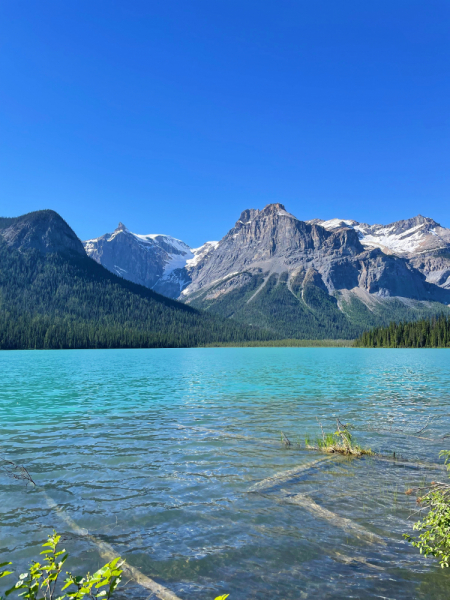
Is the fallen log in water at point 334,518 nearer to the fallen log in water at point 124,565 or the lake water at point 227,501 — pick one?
the lake water at point 227,501

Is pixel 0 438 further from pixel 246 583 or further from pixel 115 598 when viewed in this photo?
pixel 246 583

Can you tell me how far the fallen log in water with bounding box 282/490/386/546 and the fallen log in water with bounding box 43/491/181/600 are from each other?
17.9 ft

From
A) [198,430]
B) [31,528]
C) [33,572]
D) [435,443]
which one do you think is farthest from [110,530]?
[435,443]

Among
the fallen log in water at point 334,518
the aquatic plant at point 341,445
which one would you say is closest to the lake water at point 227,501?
the fallen log in water at point 334,518

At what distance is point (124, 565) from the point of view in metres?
9.54

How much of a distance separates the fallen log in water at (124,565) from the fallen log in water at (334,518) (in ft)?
17.9

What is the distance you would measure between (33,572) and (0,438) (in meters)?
20.7

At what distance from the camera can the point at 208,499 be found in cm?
1368

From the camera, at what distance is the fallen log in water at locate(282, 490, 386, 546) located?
431 inches

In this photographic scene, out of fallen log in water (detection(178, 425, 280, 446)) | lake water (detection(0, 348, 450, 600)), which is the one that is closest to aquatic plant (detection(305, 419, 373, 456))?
lake water (detection(0, 348, 450, 600))

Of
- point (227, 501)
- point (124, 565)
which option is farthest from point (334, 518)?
point (124, 565)

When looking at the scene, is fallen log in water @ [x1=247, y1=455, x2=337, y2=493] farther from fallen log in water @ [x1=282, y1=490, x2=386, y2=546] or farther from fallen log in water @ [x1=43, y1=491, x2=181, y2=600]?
fallen log in water @ [x1=43, y1=491, x2=181, y2=600]

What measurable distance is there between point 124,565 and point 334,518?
622 centimetres

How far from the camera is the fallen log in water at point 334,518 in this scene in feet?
35.9
